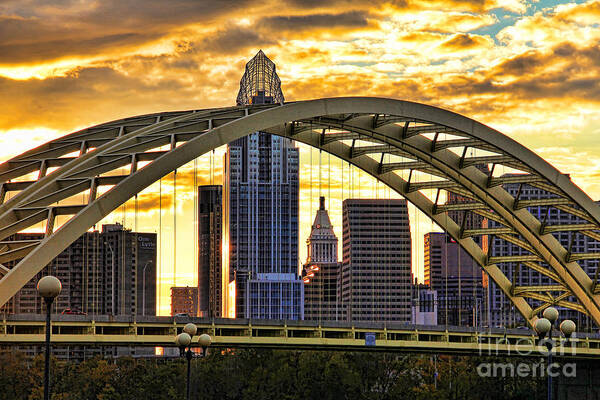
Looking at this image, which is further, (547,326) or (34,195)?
(34,195)

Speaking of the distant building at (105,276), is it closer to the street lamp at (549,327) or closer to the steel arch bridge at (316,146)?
the steel arch bridge at (316,146)

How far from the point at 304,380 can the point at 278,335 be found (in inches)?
1225

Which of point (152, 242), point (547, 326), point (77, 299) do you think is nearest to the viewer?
point (547, 326)

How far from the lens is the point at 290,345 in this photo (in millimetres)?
51156

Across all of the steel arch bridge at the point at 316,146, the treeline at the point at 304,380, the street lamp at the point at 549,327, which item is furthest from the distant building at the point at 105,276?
the street lamp at the point at 549,327

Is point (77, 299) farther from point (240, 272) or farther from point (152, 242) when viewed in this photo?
point (240, 272)

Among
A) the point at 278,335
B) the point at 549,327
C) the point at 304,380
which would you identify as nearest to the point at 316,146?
the point at 278,335

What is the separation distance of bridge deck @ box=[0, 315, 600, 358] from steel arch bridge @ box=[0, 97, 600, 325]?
3389 millimetres

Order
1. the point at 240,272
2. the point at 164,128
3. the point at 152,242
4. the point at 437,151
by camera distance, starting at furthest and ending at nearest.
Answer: the point at 240,272 < the point at 152,242 < the point at 437,151 < the point at 164,128

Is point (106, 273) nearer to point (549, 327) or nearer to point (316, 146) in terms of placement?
point (316, 146)

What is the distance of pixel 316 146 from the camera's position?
52.2m

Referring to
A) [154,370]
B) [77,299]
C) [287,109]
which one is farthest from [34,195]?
[77,299]

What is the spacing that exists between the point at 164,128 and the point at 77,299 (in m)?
121

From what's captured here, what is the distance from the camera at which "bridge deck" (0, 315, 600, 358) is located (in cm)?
4500
